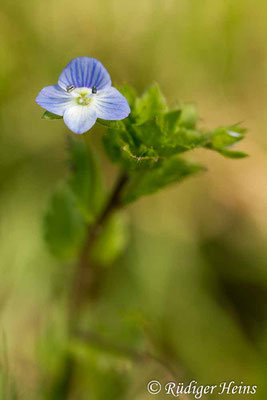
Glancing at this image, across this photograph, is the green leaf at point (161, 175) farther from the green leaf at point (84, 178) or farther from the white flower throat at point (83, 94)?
the white flower throat at point (83, 94)

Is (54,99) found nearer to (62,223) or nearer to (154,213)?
(62,223)

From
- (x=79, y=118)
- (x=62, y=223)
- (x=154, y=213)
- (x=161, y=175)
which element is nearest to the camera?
(x=79, y=118)

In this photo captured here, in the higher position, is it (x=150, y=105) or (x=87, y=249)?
(x=150, y=105)

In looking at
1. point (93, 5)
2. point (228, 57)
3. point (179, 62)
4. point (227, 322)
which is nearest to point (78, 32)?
point (93, 5)

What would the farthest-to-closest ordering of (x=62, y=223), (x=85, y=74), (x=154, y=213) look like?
Answer: 1. (x=154, y=213)
2. (x=62, y=223)
3. (x=85, y=74)

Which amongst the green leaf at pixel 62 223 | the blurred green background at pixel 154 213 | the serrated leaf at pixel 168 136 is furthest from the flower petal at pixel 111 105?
the blurred green background at pixel 154 213

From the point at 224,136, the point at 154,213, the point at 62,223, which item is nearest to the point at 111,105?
the point at 224,136
